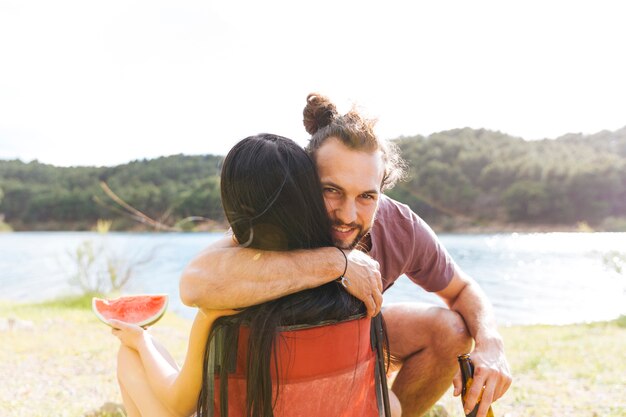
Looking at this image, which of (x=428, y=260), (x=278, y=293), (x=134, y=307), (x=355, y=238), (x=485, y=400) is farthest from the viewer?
(x=134, y=307)

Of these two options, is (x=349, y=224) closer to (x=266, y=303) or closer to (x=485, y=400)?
(x=266, y=303)

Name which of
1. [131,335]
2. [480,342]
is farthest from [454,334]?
[131,335]

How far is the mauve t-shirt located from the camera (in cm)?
253

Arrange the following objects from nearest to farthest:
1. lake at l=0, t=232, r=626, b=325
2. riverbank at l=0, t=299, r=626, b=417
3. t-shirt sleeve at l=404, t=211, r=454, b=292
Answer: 1. t-shirt sleeve at l=404, t=211, r=454, b=292
2. riverbank at l=0, t=299, r=626, b=417
3. lake at l=0, t=232, r=626, b=325

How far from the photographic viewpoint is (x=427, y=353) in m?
2.65

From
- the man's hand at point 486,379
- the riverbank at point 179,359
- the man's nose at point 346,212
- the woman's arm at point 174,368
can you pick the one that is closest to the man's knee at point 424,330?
the man's hand at point 486,379

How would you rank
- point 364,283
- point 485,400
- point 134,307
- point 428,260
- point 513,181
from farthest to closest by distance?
point 513,181 < point 134,307 < point 428,260 < point 485,400 < point 364,283

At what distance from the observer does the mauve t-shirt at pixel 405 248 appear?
2529 millimetres

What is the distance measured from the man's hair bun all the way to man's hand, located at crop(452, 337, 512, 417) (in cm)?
116

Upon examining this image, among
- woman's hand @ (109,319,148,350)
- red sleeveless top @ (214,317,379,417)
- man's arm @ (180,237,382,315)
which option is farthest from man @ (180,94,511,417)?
woman's hand @ (109,319,148,350)

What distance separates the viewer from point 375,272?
1861 millimetres

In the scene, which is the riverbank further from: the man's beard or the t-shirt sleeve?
the man's beard

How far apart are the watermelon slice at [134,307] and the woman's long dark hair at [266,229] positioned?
1.48 m

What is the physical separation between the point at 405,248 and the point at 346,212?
0.59 meters
